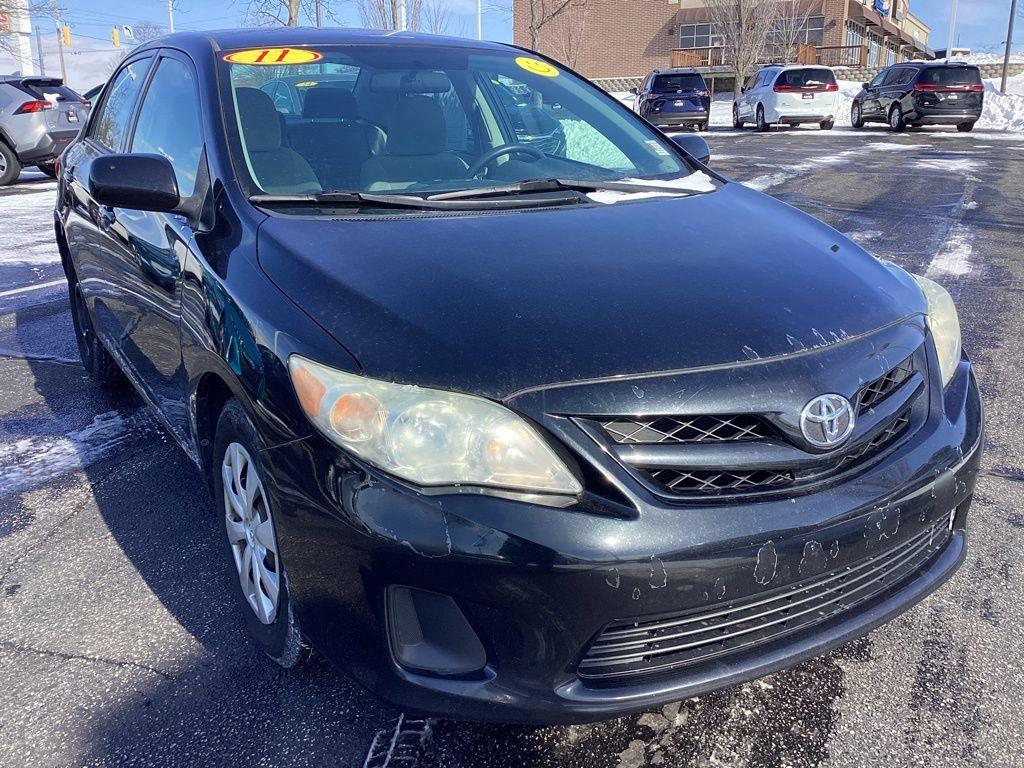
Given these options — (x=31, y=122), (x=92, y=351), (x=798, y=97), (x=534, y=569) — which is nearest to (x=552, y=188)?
(x=534, y=569)

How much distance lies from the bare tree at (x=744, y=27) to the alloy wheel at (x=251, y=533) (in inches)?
1443

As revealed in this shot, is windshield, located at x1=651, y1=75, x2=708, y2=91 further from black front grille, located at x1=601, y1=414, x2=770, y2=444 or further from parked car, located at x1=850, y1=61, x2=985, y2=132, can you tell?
black front grille, located at x1=601, y1=414, x2=770, y2=444

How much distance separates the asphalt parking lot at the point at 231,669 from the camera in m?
2.04

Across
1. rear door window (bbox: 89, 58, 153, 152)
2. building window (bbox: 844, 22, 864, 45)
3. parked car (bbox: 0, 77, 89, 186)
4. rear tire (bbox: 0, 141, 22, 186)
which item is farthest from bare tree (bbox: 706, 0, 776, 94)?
rear door window (bbox: 89, 58, 153, 152)

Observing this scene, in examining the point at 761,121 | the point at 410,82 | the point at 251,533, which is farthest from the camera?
the point at 761,121

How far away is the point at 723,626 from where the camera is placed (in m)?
1.83

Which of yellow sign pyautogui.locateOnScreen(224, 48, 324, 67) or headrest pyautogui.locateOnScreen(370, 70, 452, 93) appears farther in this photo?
headrest pyautogui.locateOnScreen(370, 70, 452, 93)

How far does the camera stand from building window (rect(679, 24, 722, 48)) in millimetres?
46625

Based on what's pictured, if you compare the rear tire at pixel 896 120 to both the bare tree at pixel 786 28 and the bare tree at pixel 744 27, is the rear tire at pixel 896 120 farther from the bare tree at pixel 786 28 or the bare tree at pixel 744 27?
the bare tree at pixel 786 28

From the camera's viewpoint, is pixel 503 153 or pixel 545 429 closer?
pixel 545 429

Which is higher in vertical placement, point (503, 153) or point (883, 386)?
point (503, 153)

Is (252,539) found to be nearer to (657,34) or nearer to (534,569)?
(534,569)

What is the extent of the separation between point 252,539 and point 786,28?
42521mm

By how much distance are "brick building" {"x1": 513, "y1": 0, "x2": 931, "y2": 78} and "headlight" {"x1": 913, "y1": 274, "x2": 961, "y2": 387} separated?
4265 centimetres
